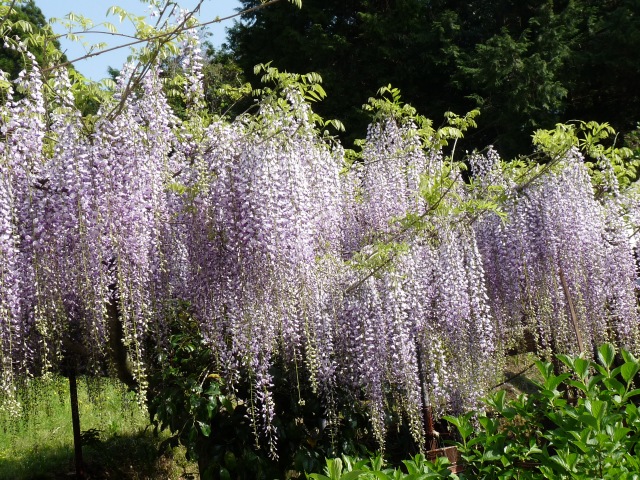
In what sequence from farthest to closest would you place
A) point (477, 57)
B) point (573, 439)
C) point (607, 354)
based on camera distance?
1. point (477, 57)
2. point (607, 354)
3. point (573, 439)

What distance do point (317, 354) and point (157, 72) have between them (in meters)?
2.28

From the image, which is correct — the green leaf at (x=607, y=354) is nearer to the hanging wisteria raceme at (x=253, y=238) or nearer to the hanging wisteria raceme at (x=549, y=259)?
the hanging wisteria raceme at (x=253, y=238)

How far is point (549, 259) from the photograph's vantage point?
6148 millimetres

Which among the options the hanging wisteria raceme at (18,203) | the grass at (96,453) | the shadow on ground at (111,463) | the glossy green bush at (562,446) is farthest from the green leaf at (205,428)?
the glossy green bush at (562,446)

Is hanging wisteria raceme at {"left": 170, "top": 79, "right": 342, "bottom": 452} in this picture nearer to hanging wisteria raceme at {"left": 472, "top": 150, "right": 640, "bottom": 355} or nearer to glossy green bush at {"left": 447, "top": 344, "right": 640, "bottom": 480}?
glossy green bush at {"left": 447, "top": 344, "right": 640, "bottom": 480}

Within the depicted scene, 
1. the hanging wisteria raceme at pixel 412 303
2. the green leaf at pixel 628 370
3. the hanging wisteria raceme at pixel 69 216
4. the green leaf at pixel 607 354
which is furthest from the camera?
the hanging wisteria raceme at pixel 412 303

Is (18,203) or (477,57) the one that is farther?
Answer: (477,57)

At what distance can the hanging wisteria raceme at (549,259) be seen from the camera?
6.14m

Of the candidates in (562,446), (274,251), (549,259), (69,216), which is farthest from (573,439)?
(549,259)

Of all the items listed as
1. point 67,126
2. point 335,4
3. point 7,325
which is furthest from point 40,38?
point 335,4

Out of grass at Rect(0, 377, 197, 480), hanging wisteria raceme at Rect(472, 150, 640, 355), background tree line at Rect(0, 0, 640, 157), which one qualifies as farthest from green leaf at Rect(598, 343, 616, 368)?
background tree line at Rect(0, 0, 640, 157)

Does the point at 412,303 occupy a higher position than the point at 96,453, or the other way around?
the point at 412,303

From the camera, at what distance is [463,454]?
2.66 meters

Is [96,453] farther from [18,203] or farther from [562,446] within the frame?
[562,446]
